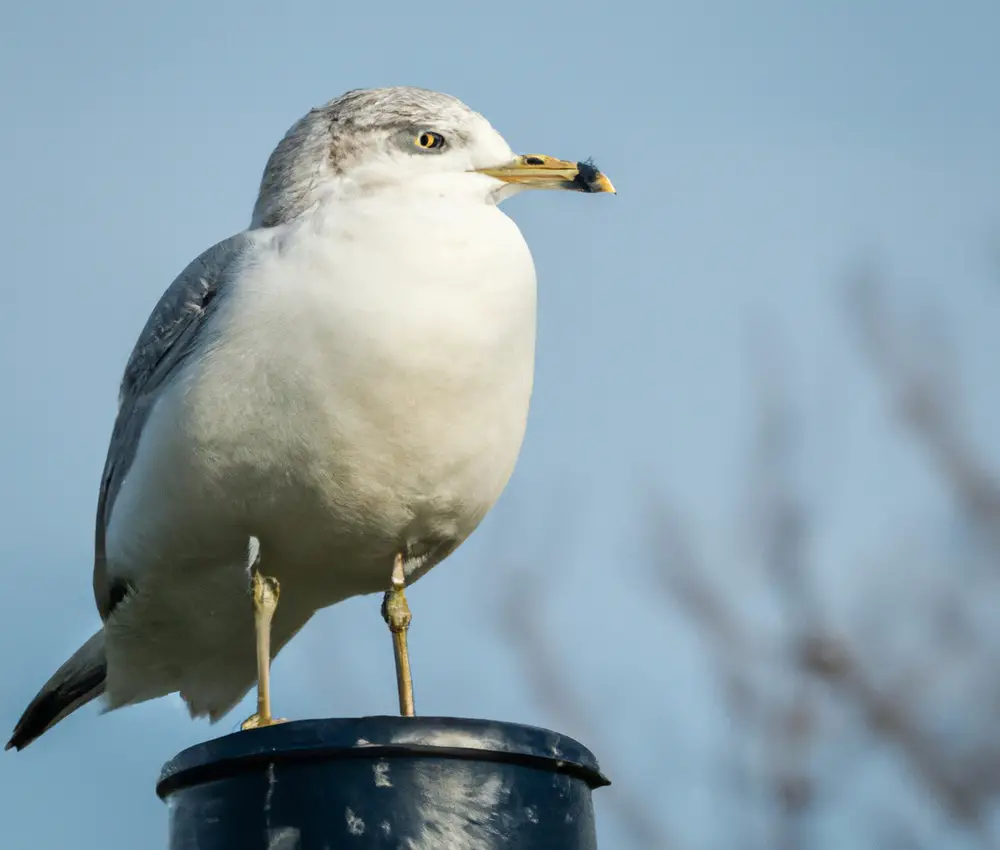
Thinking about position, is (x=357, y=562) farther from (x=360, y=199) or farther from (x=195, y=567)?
(x=360, y=199)

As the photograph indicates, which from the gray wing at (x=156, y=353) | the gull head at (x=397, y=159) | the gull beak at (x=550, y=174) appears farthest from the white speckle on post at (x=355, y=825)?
the gull beak at (x=550, y=174)

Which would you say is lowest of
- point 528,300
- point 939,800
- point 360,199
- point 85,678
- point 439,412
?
point 939,800

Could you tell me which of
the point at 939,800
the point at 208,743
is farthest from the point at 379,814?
the point at 939,800

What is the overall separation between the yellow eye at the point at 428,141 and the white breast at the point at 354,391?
0.70 feet

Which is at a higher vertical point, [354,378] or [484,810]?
[354,378]

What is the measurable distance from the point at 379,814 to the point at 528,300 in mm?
1497

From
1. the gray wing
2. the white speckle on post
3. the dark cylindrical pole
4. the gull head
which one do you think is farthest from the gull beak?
the white speckle on post

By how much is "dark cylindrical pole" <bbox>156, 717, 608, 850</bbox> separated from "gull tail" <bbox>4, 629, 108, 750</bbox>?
1929mm

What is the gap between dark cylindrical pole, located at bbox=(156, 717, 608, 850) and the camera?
262 cm

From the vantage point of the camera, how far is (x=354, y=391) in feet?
11.3

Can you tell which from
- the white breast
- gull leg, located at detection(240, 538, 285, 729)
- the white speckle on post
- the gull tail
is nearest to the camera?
the white speckle on post

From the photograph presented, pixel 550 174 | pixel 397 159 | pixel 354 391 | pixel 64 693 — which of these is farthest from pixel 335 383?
pixel 64 693

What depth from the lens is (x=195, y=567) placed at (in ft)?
13.0

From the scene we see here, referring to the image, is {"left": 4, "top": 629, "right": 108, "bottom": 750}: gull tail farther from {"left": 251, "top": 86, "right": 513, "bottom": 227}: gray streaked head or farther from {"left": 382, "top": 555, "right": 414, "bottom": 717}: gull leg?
{"left": 251, "top": 86, "right": 513, "bottom": 227}: gray streaked head
